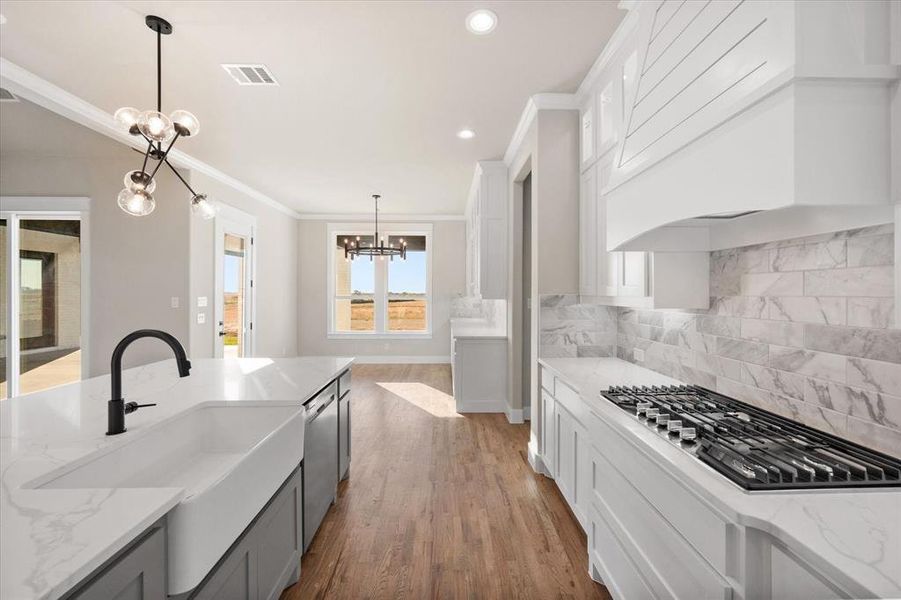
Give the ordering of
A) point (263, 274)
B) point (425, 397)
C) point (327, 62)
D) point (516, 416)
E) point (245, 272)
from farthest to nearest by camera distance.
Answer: point (263, 274), point (245, 272), point (425, 397), point (516, 416), point (327, 62)

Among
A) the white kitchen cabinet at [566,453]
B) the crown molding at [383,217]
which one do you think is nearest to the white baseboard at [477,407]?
the white kitchen cabinet at [566,453]

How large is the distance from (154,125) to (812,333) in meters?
3.12

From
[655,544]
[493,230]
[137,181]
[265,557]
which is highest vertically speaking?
[493,230]

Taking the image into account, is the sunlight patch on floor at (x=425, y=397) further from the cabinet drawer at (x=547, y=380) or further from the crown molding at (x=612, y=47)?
the crown molding at (x=612, y=47)

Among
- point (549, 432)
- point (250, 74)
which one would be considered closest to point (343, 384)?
point (549, 432)

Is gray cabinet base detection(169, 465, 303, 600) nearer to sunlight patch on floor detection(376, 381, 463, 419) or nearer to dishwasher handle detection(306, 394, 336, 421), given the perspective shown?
dishwasher handle detection(306, 394, 336, 421)

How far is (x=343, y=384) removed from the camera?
290 cm

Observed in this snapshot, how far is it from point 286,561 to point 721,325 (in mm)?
2291

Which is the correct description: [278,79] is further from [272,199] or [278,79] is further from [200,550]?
[272,199]

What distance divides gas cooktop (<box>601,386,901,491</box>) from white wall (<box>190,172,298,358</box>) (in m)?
4.88

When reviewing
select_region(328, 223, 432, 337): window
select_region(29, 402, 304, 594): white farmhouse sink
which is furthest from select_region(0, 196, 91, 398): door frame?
select_region(328, 223, 432, 337): window

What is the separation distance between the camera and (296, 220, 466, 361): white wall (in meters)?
8.12

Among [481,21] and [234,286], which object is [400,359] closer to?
[234,286]

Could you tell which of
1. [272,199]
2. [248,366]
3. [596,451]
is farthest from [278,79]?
[272,199]
